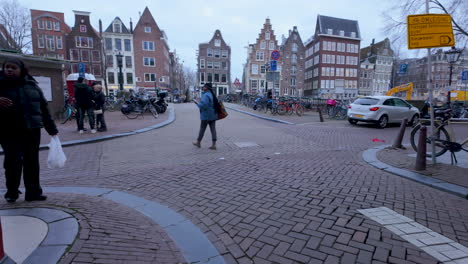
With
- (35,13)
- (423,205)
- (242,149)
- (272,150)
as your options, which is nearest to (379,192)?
(423,205)

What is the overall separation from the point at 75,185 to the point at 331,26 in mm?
63601

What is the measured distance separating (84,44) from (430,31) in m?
52.3

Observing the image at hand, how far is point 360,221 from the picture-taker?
118 inches

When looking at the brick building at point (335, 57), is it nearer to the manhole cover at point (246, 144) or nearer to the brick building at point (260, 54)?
the brick building at point (260, 54)

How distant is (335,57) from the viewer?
59.2 m

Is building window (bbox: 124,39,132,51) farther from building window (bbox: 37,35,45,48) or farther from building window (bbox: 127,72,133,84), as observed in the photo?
building window (bbox: 37,35,45,48)

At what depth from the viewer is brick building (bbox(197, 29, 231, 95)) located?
5747 cm

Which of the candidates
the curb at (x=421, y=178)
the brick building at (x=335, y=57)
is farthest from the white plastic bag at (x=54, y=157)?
the brick building at (x=335, y=57)

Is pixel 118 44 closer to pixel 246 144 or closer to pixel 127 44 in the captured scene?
pixel 127 44

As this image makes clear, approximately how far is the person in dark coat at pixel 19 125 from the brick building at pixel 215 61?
5456 centimetres

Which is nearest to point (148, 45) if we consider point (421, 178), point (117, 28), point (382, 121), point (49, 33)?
point (117, 28)

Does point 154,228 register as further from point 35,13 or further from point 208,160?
point 35,13

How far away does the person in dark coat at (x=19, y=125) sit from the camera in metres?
3.12

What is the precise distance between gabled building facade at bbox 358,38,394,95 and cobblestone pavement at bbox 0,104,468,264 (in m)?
68.1
